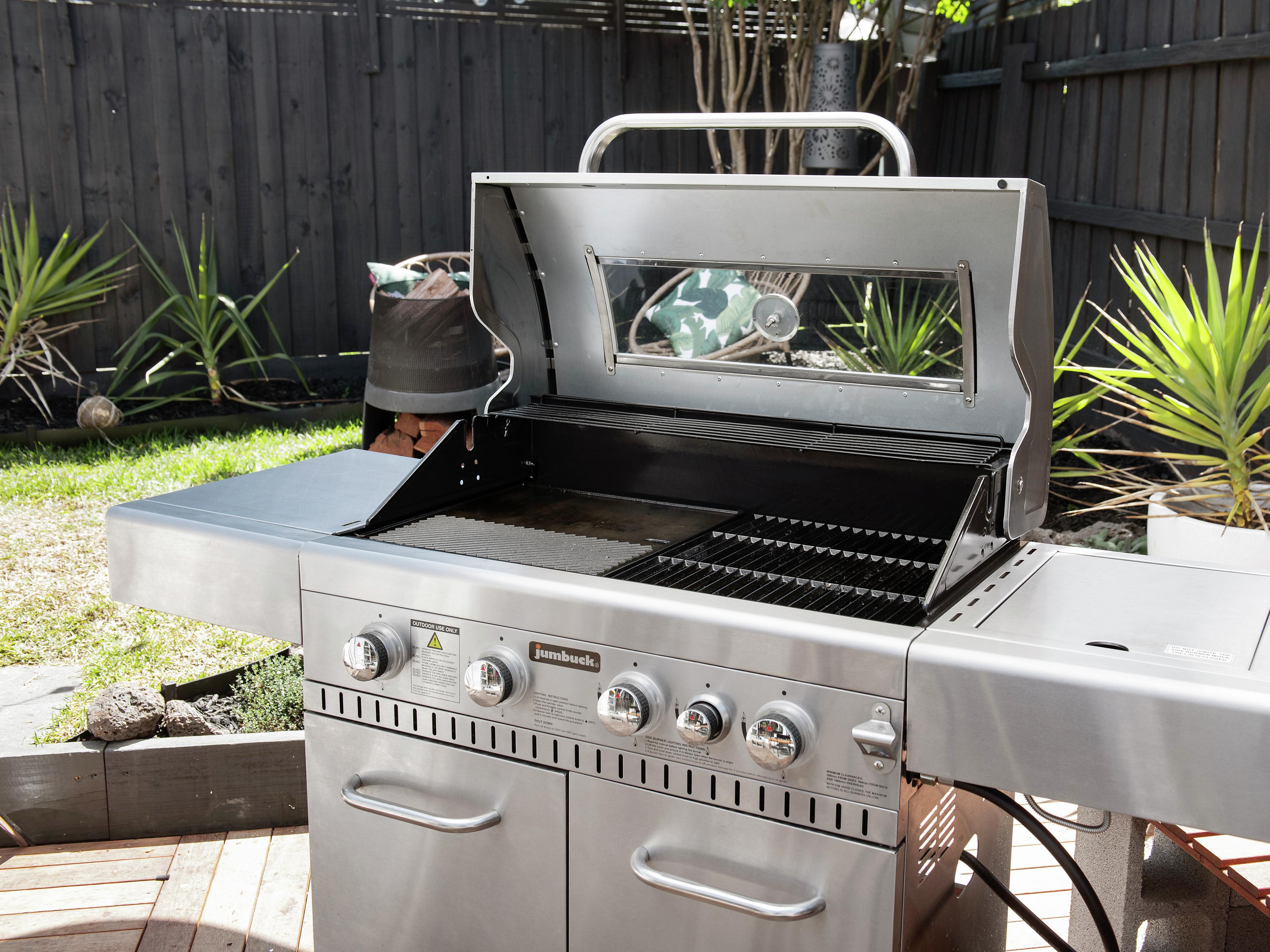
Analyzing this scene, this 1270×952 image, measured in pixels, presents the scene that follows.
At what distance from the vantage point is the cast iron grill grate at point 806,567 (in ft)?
4.26

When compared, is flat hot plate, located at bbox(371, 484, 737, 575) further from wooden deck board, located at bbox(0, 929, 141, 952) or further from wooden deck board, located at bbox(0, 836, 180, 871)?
wooden deck board, located at bbox(0, 836, 180, 871)

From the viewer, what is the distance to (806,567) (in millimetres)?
1456

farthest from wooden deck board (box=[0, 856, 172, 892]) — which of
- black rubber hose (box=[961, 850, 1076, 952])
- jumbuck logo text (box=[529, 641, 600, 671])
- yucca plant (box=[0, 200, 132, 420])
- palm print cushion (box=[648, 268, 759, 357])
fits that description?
yucca plant (box=[0, 200, 132, 420])

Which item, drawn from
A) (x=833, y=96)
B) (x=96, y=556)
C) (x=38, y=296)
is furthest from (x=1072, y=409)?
(x=38, y=296)

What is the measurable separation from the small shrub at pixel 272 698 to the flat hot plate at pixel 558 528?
3.21ft

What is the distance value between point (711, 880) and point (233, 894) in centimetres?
139

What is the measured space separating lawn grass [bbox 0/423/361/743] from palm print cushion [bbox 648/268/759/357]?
1.74m

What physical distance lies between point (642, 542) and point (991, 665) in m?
0.62

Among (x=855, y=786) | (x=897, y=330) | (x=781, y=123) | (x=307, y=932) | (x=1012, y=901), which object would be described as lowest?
(x=307, y=932)

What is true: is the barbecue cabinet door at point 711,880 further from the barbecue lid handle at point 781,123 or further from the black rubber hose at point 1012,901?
the barbecue lid handle at point 781,123

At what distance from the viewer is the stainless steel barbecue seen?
1138 millimetres

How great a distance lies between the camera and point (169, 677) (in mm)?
2887

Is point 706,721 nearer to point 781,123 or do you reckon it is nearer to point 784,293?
point 784,293

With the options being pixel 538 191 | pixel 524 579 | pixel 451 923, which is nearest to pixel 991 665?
pixel 524 579
